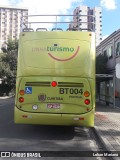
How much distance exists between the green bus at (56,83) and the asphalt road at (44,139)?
568 millimetres

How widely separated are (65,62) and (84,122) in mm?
2091

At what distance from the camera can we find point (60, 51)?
40.0 feet

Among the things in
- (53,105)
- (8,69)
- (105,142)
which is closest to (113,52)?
(8,69)

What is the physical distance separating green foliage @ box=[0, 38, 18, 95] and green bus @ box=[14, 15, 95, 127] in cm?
4351

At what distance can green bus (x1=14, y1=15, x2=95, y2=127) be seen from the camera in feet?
38.9

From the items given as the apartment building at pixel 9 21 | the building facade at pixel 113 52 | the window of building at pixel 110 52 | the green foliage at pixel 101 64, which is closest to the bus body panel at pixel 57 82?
the building facade at pixel 113 52

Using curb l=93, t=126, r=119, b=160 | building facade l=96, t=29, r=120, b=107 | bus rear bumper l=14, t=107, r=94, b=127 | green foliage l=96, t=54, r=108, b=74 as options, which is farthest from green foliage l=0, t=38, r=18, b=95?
bus rear bumper l=14, t=107, r=94, b=127

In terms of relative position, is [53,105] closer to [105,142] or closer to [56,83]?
[56,83]

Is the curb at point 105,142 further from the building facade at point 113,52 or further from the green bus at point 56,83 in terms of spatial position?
the building facade at point 113,52

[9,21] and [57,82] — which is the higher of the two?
[9,21]

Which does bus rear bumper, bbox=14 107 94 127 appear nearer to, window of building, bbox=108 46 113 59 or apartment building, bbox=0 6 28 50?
window of building, bbox=108 46 113 59

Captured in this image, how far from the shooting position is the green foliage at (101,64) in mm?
40653

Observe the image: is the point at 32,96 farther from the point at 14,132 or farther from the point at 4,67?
the point at 4,67

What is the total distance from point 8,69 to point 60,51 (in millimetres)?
45059
